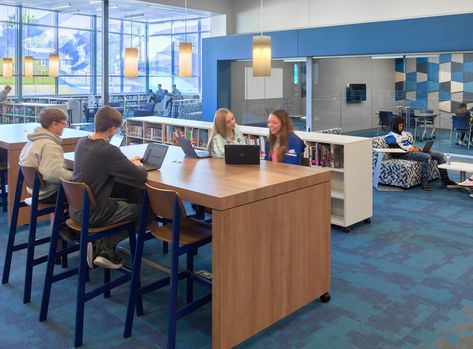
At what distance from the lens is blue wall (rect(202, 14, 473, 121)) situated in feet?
27.8

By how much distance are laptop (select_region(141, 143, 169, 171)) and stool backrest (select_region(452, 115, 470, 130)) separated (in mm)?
8109

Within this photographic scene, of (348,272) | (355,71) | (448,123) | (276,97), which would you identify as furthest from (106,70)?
(348,272)

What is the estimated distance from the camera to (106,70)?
35.4 ft

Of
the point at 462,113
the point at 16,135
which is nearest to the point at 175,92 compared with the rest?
the point at 462,113

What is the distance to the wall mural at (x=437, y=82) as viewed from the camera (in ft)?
33.4

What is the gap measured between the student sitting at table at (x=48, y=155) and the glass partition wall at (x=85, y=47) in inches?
415

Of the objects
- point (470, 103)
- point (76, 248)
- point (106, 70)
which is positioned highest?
point (106, 70)

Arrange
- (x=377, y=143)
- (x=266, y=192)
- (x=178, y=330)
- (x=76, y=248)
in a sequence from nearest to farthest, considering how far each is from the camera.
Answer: (x=266, y=192) < (x=178, y=330) < (x=76, y=248) < (x=377, y=143)

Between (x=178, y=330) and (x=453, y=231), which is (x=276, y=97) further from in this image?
(x=178, y=330)

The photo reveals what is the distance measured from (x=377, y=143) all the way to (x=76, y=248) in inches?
214

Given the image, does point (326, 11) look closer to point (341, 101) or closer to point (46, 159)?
point (341, 101)

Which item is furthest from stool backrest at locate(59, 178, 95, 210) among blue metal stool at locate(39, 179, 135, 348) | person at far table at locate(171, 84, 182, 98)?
person at far table at locate(171, 84, 182, 98)

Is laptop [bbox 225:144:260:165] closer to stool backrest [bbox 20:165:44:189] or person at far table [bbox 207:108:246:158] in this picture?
person at far table [bbox 207:108:246:158]

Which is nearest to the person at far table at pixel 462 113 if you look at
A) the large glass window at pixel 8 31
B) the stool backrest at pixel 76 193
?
the stool backrest at pixel 76 193
